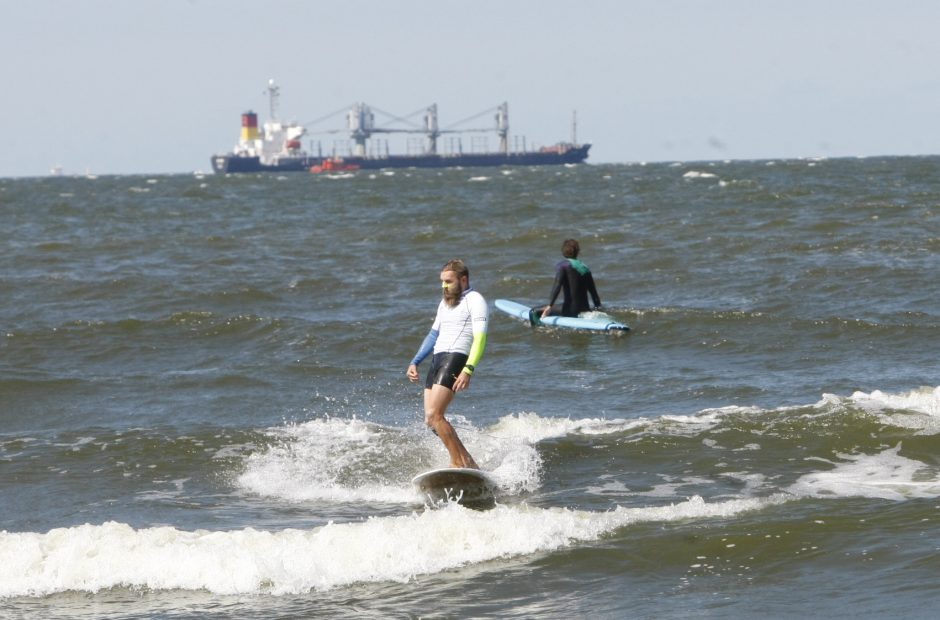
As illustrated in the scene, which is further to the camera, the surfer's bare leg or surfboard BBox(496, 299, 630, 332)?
surfboard BBox(496, 299, 630, 332)

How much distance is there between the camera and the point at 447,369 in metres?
9.46

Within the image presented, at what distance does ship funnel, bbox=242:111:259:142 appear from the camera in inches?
6358

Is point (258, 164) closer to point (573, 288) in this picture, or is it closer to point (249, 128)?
point (249, 128)

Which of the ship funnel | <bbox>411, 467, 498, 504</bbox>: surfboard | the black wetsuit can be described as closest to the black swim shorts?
<bbox>411, 467, 498, 504</bbox>: surfboard

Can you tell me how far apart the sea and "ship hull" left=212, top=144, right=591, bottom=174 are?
129m

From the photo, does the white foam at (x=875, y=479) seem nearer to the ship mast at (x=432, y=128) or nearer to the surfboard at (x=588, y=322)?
the surfboard at (x=588, y=322)

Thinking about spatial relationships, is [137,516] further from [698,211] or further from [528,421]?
[698,211]

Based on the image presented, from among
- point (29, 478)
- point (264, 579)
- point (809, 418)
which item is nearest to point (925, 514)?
point (809, 418)

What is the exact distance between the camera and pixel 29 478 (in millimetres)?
10875

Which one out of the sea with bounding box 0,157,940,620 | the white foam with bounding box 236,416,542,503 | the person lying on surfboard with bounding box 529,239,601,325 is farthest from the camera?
the person lying on surfboard with bounding box 529,239,601,325

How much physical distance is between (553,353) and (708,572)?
910 centimetres

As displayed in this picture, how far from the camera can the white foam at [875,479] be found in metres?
9.25

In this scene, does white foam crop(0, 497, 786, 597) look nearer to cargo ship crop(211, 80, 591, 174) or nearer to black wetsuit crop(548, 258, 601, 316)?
black wetsuit crop(548, 258, 601, 316)

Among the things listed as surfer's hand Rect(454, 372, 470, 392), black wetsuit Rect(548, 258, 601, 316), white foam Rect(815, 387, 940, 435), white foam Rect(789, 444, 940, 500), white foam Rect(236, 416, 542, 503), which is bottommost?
white foam Rect(236, 416, 542, 503)
